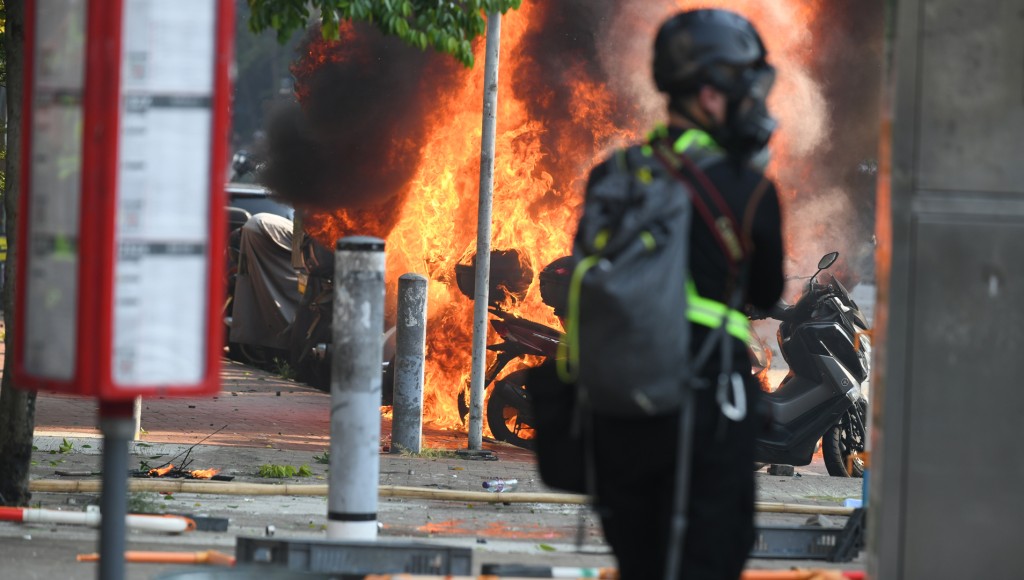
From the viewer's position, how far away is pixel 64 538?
666cm

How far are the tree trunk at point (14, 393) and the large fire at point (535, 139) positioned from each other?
5.40 metres

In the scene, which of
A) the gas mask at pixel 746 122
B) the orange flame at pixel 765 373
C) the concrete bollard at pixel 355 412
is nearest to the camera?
the gas mask at pixel 746 122

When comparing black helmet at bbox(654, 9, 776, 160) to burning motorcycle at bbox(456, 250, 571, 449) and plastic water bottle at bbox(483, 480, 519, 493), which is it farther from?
burning motorcycle at bbox(456, 250, 571, 449)

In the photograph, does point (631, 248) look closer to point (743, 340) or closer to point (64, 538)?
point (743, 340)

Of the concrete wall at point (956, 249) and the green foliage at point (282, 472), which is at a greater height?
the concrete wall at point (956, 249)

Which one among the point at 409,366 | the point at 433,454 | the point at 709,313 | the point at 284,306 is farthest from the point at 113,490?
the point at 284,306

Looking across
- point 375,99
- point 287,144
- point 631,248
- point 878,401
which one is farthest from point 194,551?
point 287,144

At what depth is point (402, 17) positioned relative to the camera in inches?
303

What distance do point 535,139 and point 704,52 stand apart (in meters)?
9.39

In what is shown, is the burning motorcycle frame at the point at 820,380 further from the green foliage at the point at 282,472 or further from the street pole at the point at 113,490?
the street pole at the point at 113,490

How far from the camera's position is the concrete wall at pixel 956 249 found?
13.7 ft

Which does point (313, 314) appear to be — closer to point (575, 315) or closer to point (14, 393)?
point (14, 393)

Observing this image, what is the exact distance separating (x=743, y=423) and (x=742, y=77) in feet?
2.67

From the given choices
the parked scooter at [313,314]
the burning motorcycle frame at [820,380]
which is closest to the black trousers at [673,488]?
the burning motorcycle frame at [820,380]
